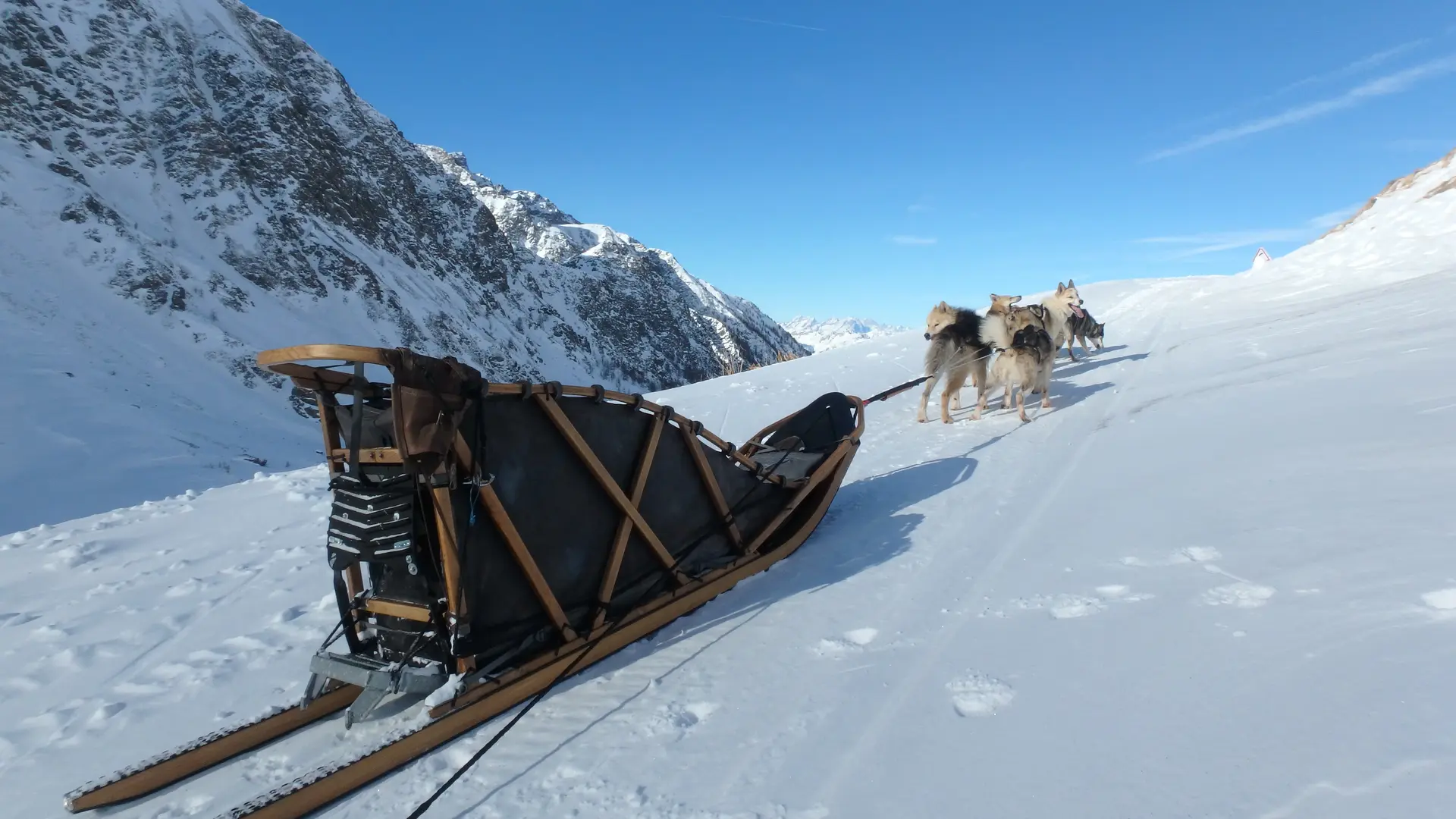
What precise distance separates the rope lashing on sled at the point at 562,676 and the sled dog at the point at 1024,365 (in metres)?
4.61

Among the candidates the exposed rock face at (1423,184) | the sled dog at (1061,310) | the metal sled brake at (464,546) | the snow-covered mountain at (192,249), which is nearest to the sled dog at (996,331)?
the sled dog at (1061,310)

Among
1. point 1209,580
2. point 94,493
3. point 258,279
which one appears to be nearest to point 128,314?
point 258,279

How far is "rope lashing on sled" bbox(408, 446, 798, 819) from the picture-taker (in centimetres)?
261

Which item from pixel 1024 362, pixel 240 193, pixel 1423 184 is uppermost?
pixel 240 193

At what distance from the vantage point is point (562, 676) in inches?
132

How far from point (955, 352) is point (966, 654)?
19.5 feet

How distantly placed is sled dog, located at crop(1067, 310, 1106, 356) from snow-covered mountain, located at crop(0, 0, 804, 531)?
308 inches

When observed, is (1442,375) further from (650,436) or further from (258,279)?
(258,279)

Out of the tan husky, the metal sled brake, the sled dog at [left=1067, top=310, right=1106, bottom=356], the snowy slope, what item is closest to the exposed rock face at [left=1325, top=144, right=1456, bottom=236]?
the sled dog at [left=1067, top=310, right=1106, bottom=356]

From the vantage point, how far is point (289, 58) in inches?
2776

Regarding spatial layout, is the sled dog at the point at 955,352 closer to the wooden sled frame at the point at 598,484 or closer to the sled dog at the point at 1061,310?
the sled dog at the point at 1061,310

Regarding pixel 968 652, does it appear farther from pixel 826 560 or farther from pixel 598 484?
pixel 598 484

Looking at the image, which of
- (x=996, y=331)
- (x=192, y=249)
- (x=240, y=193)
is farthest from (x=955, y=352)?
(x=240, y=193)

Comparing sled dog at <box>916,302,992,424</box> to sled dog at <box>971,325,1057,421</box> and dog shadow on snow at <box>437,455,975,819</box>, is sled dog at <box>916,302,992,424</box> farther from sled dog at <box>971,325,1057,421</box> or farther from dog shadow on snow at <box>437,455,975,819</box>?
dog shadow on snow at <box>437,455,975,819</box>
